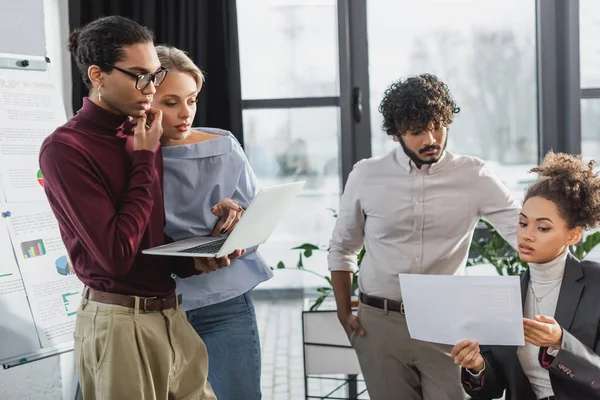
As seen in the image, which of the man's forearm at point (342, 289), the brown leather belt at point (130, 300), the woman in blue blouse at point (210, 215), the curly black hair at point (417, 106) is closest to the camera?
the brown leather belt at point (130, 300)

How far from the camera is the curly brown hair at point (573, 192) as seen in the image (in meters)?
1.94

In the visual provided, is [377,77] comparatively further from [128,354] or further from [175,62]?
[128,354]

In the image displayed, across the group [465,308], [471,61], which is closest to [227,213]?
[465,308]

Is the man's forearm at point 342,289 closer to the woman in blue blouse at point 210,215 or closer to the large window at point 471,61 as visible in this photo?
the woman in blue blouse at point 210,215

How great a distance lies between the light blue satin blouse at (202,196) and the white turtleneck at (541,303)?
0.76 m

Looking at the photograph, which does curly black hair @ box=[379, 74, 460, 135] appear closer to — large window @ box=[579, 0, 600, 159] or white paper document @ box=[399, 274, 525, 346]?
white paper document @ box=[399, 274, 525, 346]

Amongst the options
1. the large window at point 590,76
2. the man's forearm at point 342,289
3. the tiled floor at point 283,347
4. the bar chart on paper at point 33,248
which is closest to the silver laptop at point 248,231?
the man's forearm at point 342,289

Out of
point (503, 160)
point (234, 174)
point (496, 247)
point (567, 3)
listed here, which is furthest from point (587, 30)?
point (234, 174)

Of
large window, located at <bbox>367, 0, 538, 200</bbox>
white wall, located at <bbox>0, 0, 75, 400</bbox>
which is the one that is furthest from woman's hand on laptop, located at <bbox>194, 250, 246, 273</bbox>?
large window, located at <bbox>367, 0, 538, 200</bbox>

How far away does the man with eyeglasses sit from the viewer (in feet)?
5.01

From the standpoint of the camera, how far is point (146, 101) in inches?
65.3

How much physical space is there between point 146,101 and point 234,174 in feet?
1.29

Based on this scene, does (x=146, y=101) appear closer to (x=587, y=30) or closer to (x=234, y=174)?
(x=234, y=174)

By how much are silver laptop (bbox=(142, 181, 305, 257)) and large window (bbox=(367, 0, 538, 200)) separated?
205cm
